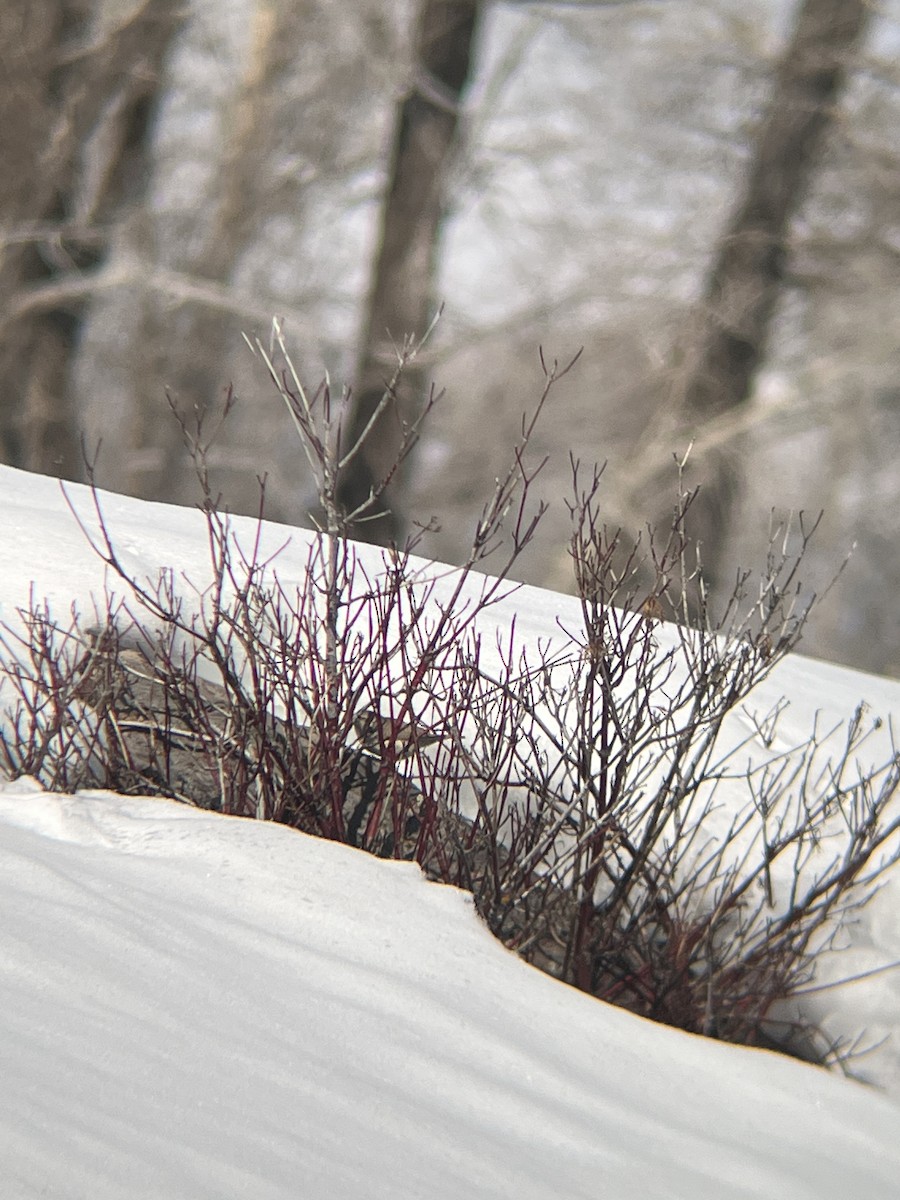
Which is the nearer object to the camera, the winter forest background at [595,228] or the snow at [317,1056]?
the snow at [317,1056]

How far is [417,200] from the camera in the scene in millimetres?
10125

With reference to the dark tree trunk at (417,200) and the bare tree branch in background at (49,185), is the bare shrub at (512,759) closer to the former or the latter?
the dark tree trunk at (417,200)

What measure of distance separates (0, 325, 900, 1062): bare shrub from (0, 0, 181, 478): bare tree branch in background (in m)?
7.77

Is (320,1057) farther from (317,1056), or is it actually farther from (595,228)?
(595,228)

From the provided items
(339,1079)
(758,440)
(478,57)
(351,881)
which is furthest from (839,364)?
(339,1079)

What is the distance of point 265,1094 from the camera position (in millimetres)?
2037

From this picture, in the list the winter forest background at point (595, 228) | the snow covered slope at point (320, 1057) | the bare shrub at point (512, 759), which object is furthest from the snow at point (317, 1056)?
the winter forest background at point (595, 228)

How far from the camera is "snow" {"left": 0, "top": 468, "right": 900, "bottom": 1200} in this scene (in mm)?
1864

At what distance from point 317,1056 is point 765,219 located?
31.8ft

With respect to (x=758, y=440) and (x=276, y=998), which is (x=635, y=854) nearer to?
(x=276, y=998)

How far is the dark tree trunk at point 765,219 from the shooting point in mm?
10438

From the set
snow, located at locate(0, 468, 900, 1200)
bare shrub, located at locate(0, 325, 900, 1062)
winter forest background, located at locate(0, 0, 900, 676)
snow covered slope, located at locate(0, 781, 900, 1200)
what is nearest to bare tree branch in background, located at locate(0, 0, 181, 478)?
winter forest background, located at locate(0, 0, 900, 676)

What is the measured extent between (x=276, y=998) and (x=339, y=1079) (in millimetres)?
263

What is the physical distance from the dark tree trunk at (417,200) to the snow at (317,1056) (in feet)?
22.2
